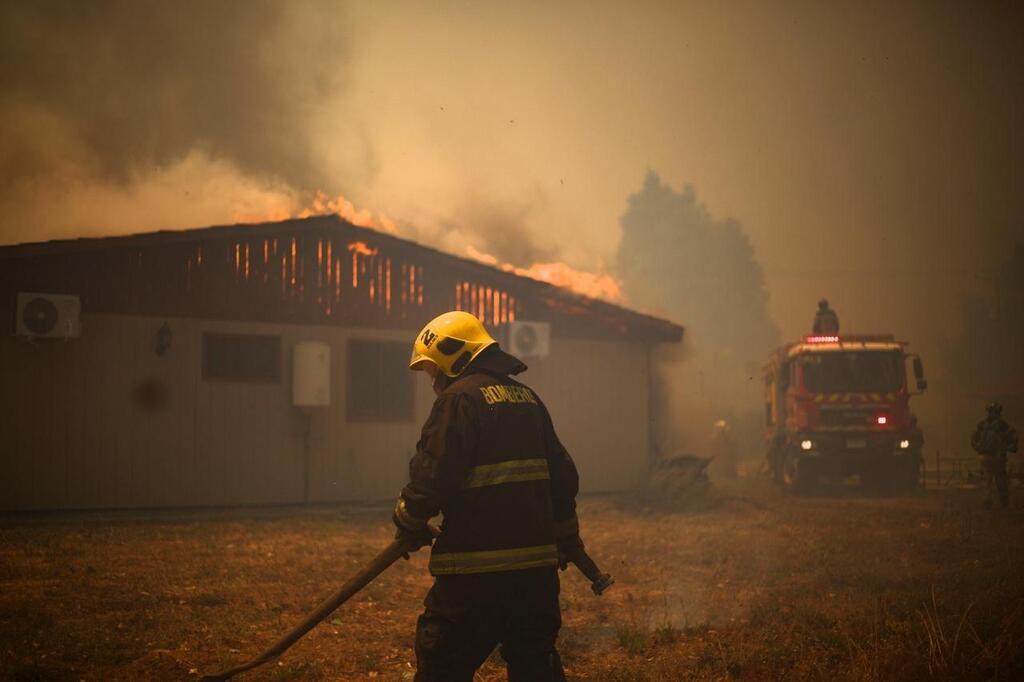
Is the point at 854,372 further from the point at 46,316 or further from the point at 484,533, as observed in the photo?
the point at 484,533

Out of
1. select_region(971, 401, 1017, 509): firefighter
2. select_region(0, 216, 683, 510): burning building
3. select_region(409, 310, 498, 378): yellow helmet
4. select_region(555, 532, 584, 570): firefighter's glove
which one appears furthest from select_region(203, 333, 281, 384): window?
select_region(971, 401, 1017, 509): firefighter

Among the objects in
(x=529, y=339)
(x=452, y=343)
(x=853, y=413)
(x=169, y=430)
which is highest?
(x=529, y=339)

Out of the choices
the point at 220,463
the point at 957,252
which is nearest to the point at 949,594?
the point at 220,463

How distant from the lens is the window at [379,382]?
1537cm

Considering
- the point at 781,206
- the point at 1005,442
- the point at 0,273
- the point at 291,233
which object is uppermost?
the point at 781,206

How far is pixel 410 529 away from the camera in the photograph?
3711 millimetres

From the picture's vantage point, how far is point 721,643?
6.28 m

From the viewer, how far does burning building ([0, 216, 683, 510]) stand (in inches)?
508

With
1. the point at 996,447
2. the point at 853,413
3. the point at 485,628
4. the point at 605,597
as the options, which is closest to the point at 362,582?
the point at 485,628

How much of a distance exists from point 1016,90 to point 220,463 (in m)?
27.8

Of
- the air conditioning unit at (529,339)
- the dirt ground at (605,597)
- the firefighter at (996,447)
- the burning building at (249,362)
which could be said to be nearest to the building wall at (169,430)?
the burning building at (249,362)

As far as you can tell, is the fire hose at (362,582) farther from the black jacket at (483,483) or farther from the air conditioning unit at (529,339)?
the air conditioning unit at (529,339)

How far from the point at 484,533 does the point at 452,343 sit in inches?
34.9

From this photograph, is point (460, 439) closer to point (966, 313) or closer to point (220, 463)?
point (220, 463)
